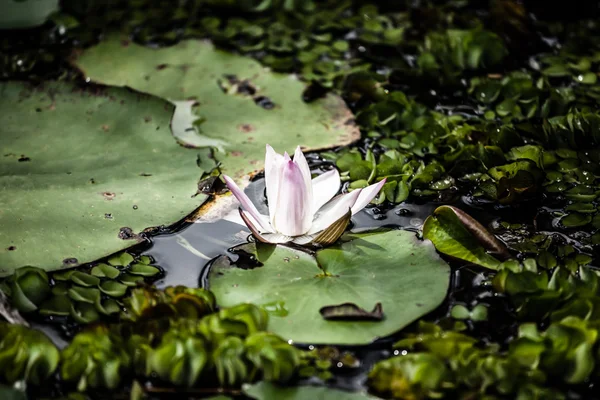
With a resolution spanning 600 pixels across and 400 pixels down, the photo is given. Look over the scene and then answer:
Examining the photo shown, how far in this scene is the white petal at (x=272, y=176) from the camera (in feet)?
6.27

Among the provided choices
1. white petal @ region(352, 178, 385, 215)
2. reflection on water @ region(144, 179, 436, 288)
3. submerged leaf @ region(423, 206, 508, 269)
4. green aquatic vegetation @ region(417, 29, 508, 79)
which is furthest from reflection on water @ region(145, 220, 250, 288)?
→ green aquatic vegetation @ region(417, 29, 508, 79)

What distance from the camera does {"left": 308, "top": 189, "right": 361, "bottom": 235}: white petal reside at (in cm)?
189

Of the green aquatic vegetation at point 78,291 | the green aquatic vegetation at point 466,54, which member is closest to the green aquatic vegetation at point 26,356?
the green aquatic vegetation at point 78,291

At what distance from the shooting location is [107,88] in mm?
2539

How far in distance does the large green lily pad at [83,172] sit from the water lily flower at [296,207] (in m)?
0.28

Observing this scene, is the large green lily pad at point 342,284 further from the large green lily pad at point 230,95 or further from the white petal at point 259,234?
the large green lily pad at point 230,95

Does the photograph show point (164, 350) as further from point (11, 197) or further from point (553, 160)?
point (553, 160)

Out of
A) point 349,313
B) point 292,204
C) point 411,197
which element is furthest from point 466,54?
point 349,313

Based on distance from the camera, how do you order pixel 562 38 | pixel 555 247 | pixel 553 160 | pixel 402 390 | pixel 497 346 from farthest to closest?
pixel 562 38, pixel 553 160, pixel 555 247, pixel 497 346, pixel 402 390

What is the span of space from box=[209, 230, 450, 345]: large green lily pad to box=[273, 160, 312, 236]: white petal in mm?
71

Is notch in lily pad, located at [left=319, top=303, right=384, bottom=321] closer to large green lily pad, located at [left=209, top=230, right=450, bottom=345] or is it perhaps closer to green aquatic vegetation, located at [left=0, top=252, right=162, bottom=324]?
large green lily pad, located at [left=209, top=230, right=450, bottom=345]

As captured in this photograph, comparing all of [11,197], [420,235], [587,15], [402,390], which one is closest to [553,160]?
[420,235]

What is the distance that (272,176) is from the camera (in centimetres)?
193

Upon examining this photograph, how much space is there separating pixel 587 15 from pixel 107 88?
2401 millimetres
